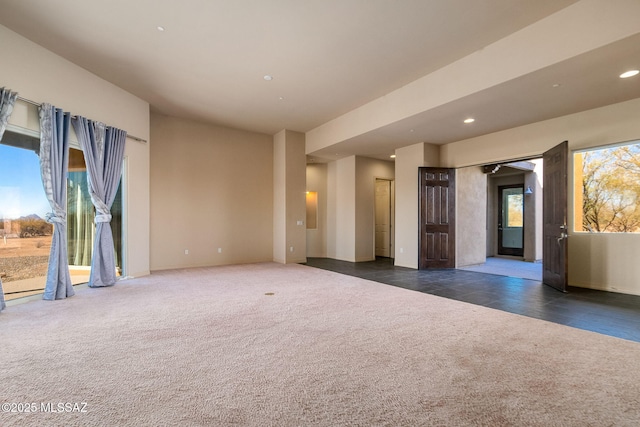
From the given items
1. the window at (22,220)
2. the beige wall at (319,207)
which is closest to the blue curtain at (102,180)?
the window at (22,220)

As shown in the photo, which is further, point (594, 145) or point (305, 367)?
point (594, 145)

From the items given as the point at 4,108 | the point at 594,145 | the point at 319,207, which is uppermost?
the point at 4,108

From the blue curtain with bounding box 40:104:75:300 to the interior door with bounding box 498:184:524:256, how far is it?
36.8 ft

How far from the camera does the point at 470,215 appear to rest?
7.75 meters

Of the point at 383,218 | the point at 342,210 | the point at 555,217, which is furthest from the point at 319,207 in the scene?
the point at 555,217

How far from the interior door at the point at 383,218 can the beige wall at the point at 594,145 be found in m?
3.99

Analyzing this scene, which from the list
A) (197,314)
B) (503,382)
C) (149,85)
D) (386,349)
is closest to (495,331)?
(503,382)

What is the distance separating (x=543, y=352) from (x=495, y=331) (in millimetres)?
495

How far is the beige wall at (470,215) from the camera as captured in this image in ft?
24.4

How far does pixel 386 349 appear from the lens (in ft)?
8.66

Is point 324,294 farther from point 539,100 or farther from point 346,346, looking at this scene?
point 539,100

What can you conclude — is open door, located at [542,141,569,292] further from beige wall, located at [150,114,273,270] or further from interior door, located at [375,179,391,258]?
beige wall, located at [150,114,273,270]

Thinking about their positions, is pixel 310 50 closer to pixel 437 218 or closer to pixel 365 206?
pixel 437 218

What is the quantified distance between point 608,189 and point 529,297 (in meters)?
2.50
